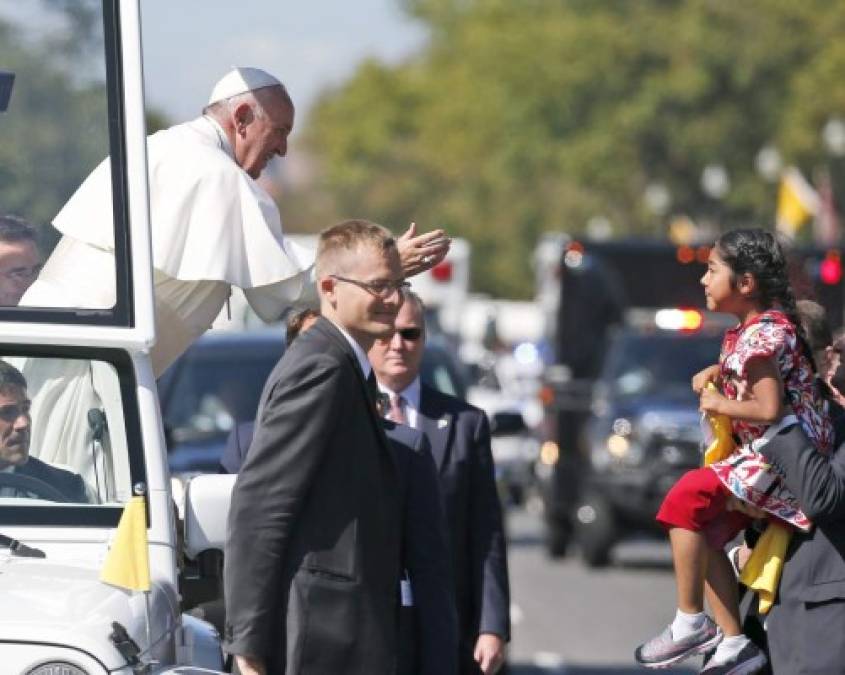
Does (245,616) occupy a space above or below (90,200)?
below

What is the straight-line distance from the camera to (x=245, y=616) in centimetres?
543

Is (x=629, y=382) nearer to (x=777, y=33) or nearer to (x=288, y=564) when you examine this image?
(x=288, y=564)

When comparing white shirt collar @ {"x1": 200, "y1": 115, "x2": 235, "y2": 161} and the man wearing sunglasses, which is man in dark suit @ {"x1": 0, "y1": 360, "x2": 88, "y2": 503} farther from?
white shirt collar @ {"x1": 200, "y1": 115, "x2": 235, "y2": 161}

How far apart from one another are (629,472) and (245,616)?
16.5 metres

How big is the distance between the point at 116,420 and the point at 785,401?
1.71 meters

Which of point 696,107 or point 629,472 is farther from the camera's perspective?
point 696,107

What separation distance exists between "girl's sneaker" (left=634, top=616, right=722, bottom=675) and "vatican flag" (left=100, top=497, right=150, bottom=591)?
1.69m

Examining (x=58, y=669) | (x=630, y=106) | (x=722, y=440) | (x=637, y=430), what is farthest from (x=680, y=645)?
(x=630, y=106)

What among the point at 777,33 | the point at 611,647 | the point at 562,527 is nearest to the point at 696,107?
the point at 777,33

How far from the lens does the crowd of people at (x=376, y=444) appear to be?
553cm

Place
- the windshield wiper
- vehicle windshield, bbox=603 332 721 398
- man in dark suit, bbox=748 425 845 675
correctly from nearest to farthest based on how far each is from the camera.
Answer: the windshield wiper
man in dark suit, bbox=748 425 845 675
vehicle windshield, bbox=603 332 721 398

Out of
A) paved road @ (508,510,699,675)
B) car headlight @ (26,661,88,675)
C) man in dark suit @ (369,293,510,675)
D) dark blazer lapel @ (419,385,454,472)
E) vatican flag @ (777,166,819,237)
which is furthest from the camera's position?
vatican flag @ (777,166,819,237)

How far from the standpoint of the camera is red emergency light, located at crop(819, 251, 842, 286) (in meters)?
22.2

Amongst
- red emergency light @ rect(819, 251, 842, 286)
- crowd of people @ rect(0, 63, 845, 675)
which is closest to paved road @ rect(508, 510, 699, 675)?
red emergency light @ rect(819, 251, 842, 286)
